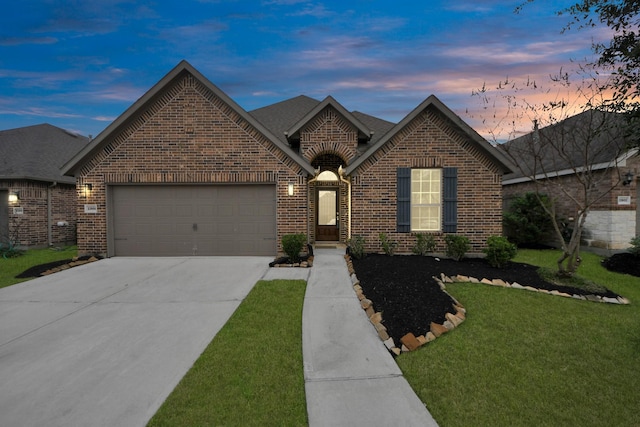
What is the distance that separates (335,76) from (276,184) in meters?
11.7

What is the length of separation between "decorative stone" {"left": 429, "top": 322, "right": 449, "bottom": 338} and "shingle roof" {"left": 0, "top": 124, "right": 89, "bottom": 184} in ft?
48.5

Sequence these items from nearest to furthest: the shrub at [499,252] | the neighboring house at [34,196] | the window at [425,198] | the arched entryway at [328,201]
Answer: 1. the shrub at [499,252]
2. the window at [425,198]
3. the arched entryway at [328,201]
4. the neighboring house at [34,196]

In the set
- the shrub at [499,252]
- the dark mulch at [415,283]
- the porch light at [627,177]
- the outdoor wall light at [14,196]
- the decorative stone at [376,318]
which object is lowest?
the decorative stone at [376,318]

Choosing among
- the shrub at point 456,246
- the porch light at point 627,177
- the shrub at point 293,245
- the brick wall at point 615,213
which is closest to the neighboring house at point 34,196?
the shrub at point 293,245

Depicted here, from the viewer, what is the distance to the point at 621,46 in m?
4.41

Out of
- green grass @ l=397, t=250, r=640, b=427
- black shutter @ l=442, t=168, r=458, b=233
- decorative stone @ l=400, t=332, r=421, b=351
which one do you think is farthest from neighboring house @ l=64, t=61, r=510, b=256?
decorative stone @ l=400, t=332, r=421, b=351

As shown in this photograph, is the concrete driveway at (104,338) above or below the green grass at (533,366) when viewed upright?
above

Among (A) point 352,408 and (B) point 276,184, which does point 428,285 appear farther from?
(B) point 276,184

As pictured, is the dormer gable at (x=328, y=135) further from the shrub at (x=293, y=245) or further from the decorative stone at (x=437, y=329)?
the decorative stone at (x=437, y=329)

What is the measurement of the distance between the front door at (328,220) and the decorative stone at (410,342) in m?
8.19

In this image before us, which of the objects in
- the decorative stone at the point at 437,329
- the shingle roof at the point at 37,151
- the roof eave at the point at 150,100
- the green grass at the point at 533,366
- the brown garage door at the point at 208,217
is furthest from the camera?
the shingle roof at the point at 37,151

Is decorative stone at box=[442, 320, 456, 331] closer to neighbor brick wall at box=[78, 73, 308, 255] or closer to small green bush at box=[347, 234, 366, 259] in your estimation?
small green bush at box=[347, 234, 366, 259]

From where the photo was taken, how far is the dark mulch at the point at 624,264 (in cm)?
844

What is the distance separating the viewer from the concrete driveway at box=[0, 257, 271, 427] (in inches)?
112
